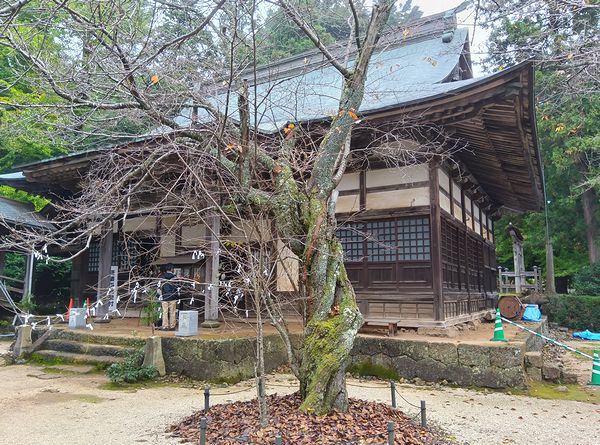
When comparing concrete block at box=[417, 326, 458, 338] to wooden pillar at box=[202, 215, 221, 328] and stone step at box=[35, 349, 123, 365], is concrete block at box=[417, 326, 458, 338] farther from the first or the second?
stone step at box=[35, 349, 123, 365]

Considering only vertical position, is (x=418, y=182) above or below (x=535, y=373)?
above

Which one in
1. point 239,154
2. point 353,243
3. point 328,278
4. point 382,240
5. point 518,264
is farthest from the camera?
point 518,264

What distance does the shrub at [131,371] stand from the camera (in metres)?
7.71

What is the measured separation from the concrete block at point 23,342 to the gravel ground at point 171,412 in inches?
70.5

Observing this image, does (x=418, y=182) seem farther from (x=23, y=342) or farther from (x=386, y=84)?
(x=23, y=342)

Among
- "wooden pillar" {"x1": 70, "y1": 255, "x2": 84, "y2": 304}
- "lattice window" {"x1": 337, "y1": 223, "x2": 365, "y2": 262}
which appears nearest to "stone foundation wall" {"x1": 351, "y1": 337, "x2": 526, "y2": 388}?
"lattice window" {"x1": 337, "y1": 223, "x2": 365, "y2": 262}

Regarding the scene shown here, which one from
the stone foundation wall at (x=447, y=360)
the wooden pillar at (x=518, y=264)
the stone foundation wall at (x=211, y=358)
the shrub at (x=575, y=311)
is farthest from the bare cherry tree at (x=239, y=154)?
the wooden pillar at (x=518, y=264)

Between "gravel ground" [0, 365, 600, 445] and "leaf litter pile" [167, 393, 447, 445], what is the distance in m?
0.44

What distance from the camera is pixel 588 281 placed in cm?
2069

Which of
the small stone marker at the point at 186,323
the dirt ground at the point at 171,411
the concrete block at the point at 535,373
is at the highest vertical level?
the small stone marker at the point at 186,323

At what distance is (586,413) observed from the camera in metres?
6.19

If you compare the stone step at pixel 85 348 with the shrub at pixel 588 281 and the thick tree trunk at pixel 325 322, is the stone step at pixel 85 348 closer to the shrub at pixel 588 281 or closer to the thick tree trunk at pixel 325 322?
the thick tree trunk at pixel 325 322

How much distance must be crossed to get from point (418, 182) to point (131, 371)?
6.94m

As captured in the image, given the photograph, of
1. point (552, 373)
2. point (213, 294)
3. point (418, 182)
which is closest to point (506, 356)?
point (552, 373)
